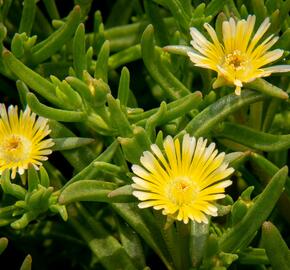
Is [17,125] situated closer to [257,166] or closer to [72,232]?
[72,232]

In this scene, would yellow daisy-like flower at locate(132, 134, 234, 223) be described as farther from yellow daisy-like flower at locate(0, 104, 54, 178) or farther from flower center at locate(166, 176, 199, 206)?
yellow daisy-like flower at locate(0, 104, 54, 178)

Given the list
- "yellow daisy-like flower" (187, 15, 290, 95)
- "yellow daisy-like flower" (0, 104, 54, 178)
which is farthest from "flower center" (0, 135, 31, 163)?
"yellow daisy-like flower" (187, 15, 290, 95)

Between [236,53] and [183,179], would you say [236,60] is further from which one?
[183,179]

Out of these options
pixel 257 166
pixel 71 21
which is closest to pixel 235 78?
pixel 257 166

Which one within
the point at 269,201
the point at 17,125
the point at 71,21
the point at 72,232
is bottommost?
the point at 269,201

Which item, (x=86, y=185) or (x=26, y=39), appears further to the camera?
(x=26, y=39)

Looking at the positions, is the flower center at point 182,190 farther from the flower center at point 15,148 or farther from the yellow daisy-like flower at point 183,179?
the flower center at point 15,148

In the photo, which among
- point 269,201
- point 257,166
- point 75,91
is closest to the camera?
point 269,201

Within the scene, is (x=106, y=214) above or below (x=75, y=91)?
below
